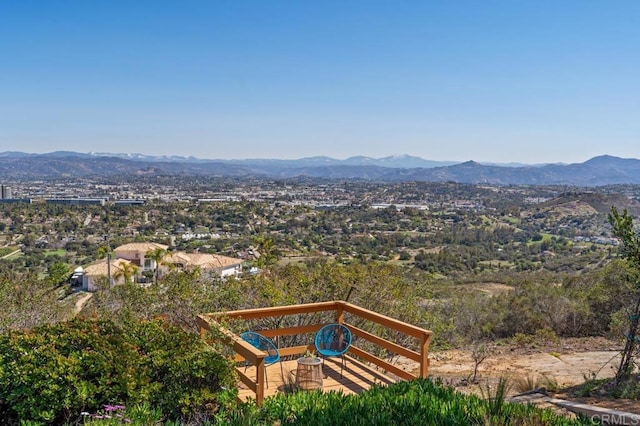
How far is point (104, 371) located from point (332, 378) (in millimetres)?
2596

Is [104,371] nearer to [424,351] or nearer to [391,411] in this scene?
[391,411]

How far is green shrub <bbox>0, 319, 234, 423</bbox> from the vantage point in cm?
355

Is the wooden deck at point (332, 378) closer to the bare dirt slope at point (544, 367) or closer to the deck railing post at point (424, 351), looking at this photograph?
the deck railing post at point (424, 351)

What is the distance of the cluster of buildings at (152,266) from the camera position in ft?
30.8

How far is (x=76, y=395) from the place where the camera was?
141 inches

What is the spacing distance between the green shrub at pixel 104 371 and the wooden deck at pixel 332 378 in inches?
40.2

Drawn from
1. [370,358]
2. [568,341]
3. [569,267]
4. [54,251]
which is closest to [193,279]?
[370,358]

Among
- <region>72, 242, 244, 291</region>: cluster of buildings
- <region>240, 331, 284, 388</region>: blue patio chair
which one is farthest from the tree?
<region>72, 242, 244, 291</region>: cluster of buildings

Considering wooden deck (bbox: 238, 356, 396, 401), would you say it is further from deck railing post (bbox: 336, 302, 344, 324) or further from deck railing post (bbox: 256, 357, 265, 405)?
deck railing post (bbox: 256, 357, 265, 405)

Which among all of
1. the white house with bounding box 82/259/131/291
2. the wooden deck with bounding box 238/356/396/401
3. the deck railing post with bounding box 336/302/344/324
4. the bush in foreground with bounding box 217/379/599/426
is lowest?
the white house with bounding box 82/259/131/291

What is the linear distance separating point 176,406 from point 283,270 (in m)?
5.21

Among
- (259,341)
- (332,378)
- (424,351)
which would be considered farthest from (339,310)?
(424,351)

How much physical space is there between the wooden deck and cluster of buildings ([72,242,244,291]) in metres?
3.05

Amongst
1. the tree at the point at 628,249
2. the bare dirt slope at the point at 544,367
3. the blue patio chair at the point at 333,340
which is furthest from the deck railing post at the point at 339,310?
the tree at the point at 628,249
